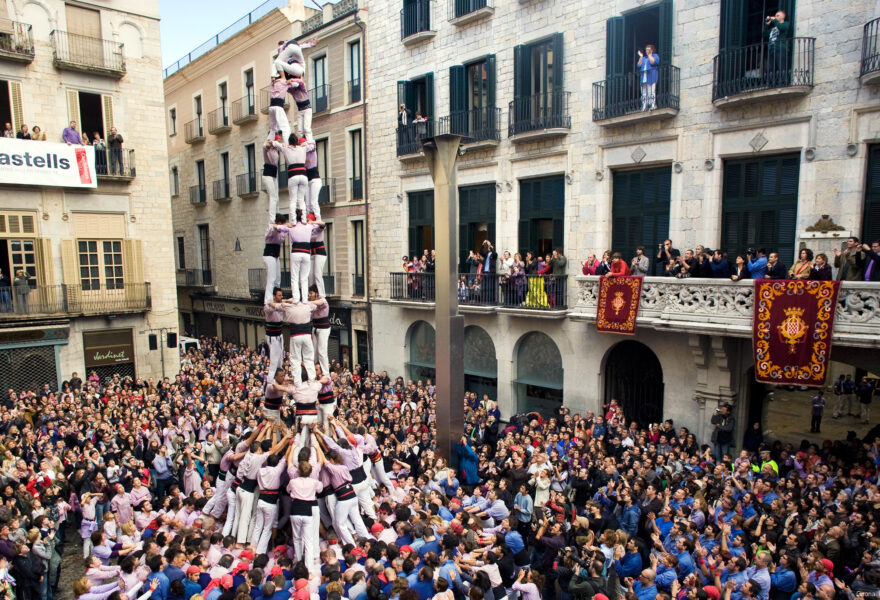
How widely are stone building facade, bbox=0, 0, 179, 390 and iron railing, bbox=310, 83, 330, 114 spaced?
629cm

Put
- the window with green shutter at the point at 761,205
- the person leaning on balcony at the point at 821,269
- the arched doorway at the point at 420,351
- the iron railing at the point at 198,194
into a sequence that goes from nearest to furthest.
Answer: the person leaning on balcony at the point at 821,269, the window with green shutter at the point at 761,205, the arched doorway at the point at 420,351, the iron railing at the point at 198,194

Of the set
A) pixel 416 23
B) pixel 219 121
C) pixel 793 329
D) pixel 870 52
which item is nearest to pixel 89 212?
pixel 219 121

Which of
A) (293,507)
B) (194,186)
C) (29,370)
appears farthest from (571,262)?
(194,186)

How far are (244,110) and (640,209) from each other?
74.1 feet

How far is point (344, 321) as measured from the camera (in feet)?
87.0

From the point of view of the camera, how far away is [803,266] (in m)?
12.9

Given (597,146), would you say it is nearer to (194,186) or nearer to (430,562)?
(430,562)

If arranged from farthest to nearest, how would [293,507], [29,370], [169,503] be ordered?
1. [29,370]
2. [169,503]
3. [293,507]

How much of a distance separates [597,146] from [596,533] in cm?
1115

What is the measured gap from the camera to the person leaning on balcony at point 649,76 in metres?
16.0

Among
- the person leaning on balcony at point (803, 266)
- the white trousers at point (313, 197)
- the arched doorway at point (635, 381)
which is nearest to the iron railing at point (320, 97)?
the white trousers at point (313, 197)

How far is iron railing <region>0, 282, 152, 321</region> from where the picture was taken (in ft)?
70.0

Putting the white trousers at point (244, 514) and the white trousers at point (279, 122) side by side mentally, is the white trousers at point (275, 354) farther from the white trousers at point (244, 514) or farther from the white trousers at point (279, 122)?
the white trousers at point (279, 122)

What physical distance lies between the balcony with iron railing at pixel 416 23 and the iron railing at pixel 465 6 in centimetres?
99
